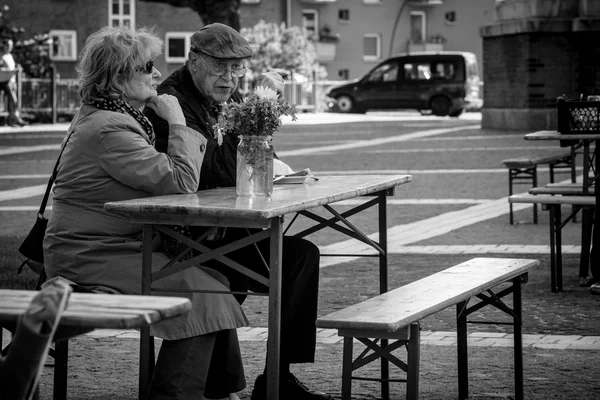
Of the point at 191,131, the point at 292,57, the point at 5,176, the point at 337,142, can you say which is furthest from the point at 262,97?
the point at 292,57

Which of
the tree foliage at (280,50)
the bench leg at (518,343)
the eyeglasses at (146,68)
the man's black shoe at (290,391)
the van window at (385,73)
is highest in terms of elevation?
the tree foliage at (280,50)

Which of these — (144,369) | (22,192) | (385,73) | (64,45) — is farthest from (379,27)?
(144,369)

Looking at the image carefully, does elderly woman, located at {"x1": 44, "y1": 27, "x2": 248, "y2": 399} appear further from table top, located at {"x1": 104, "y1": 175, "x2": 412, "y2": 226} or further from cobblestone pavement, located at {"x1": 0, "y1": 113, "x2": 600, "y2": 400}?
cobblestone pavement, located at {"x1": 0, "y1": 113, "x2": 600, "y2": 400}

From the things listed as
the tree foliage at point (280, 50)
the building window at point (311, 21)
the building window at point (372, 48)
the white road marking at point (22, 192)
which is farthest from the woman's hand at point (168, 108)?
the building window at point (372, 48)

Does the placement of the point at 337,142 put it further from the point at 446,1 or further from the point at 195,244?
the point at 446,1

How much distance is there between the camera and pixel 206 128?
574 centimetres

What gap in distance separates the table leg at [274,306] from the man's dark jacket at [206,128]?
0.96 metres

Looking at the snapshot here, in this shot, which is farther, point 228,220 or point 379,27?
point 379,27

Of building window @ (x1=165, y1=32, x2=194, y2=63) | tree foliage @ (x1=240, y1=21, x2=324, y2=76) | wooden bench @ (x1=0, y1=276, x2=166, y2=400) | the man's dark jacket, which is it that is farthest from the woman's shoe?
wooden bench @ (x1=0, y1=276, x2=166, y2=400)

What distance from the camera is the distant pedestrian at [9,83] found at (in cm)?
2735

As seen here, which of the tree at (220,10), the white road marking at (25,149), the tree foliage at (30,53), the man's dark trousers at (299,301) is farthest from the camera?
the tree foliage at (30,53)

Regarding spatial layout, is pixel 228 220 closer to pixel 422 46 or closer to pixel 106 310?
pixel 106 310

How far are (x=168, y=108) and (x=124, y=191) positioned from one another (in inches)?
18.2

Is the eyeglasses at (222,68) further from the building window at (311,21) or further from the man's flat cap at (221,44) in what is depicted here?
the building window at (311,21)
